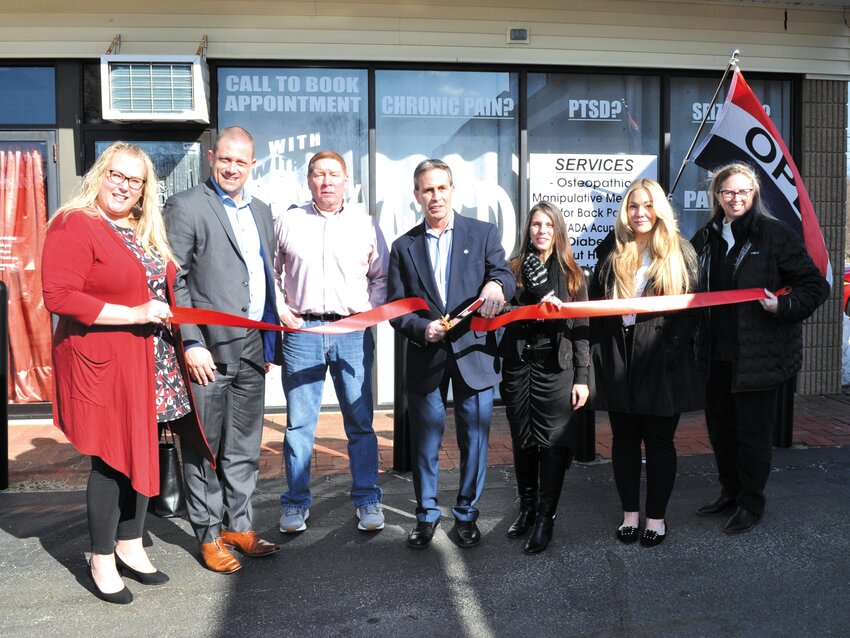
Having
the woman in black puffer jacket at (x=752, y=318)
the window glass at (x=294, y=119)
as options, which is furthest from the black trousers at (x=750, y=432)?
the window glass at (x=294, y=119)

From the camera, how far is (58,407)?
11.0 ft

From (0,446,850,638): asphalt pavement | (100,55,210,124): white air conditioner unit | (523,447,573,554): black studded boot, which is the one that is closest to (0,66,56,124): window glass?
(100,55,210,124): white air conditioner unit

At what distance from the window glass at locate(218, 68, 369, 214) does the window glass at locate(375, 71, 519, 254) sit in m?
0.21

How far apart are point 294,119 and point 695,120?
3.98 m

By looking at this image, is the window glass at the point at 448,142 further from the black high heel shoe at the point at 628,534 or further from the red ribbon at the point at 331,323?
the black high heel shoe at the point at 628,534

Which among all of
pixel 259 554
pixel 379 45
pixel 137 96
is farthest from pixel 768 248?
pixel 137 96

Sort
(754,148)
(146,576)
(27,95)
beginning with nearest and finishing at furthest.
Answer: (146,576), (754,148), (27,95)

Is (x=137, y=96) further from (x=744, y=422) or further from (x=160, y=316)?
(x=744, y=422)

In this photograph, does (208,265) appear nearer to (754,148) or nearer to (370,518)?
(370,518)

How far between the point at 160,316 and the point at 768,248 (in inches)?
123

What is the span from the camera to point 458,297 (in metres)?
3.82

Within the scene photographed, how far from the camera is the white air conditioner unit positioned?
6.23 metres

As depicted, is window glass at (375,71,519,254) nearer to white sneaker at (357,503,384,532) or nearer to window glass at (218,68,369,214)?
window glass at (218,68,369,214)

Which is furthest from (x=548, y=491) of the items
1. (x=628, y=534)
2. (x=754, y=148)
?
(x=754, y=148)
